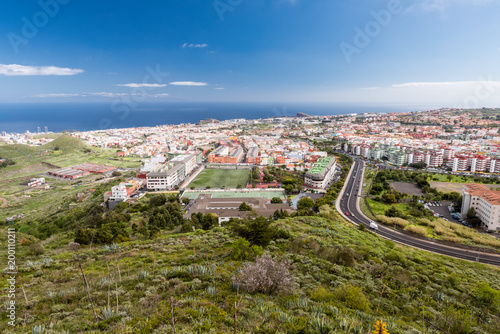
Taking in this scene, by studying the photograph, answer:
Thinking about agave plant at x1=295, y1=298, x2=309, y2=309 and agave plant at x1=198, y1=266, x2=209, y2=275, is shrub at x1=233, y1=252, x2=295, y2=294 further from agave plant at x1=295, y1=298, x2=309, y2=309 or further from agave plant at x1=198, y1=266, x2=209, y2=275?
agave plant at x1=198, y1=266, x2=209, y2=275

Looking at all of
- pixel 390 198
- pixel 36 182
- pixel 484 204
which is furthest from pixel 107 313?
pixel 36 182

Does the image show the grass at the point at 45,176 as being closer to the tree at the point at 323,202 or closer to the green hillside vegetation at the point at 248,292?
the green hillside vegetation at the point at 248,292

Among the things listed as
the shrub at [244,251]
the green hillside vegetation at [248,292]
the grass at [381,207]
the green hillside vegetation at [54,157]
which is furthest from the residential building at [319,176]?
the green hillside vegetation at [54,157]

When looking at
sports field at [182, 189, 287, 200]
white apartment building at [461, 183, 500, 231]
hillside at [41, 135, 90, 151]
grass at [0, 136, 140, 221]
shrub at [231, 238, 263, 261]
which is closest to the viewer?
shrub at [231, 238, 263, 261]

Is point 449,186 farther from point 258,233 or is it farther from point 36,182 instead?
point 36,182

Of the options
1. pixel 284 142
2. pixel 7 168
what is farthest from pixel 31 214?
pixel 284 142

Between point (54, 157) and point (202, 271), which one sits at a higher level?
point (202, 271)

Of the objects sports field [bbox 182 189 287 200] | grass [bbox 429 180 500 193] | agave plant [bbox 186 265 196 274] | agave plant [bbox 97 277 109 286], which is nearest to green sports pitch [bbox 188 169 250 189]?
sports field [bbox 182 189 287 200]
